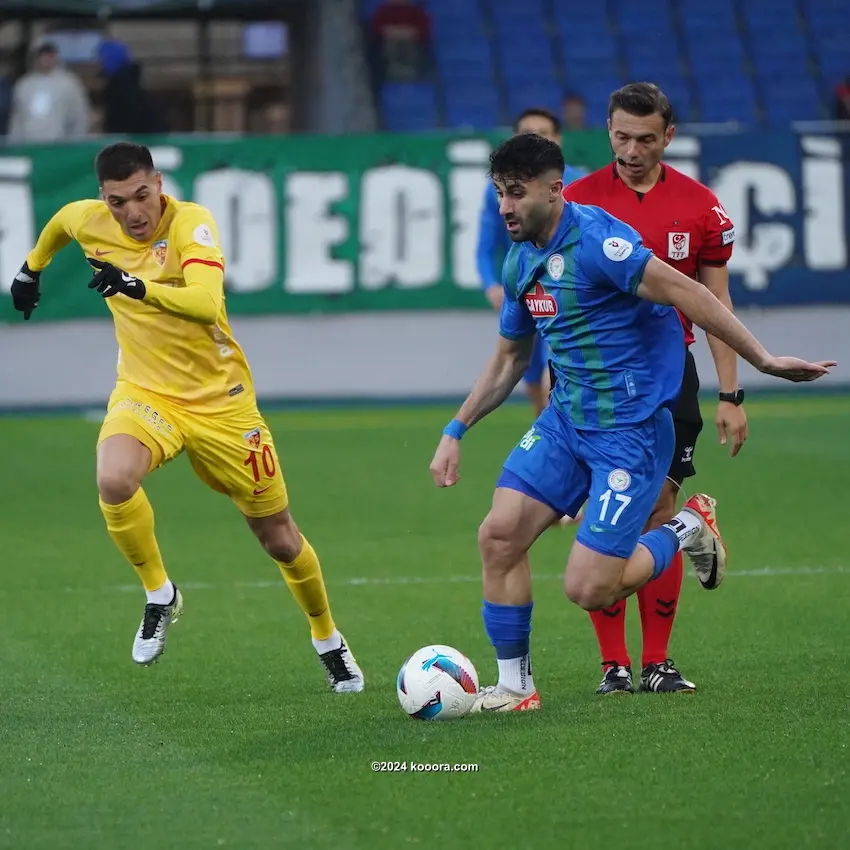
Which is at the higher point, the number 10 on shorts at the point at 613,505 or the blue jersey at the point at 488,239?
the blue jersey at the point at 488,239

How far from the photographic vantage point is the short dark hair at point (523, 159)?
5.67 meters

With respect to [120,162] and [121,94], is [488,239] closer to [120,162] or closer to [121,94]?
[120,162]

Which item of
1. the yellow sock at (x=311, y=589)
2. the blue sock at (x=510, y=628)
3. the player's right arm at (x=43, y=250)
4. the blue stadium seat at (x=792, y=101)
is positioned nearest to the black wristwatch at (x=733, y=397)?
the blue sock at (x=510, y=628)

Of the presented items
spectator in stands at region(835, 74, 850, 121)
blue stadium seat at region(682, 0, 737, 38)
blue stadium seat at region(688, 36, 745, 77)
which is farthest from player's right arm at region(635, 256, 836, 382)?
blue stadium seat at region(682, 0, 737, 38)

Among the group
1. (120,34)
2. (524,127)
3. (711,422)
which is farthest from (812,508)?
(120,34)

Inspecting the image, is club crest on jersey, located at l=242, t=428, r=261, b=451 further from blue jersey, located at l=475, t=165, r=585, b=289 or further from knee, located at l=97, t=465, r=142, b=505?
blue jersey, located at l=475, t=165, r=585, b=289

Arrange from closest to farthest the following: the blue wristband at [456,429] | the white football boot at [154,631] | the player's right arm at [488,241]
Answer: the blue wristband at [456,429] < the white football boot at [154,631] < the player's right arm at [488,241]

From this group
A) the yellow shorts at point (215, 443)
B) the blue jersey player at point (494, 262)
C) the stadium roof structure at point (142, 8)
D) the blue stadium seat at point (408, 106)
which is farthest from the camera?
the blue stadium seat at point (408, 106)

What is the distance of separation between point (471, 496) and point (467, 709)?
234 inches

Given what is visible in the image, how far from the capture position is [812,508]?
11.1 metres

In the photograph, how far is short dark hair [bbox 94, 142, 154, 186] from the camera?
21.3ft

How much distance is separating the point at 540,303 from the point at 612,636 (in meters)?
1.28

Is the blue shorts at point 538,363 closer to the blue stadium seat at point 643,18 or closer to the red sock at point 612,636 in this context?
the red sock at point 612,636

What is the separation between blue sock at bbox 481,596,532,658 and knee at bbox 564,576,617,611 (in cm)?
21
